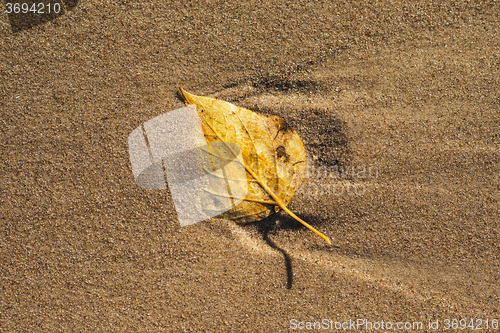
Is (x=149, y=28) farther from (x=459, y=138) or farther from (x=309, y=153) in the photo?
(x=459, y=138)

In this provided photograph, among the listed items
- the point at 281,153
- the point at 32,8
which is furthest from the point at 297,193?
the point at 32,8

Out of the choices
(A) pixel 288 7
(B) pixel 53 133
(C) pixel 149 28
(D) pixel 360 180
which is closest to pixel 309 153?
(D) pixel 360 180

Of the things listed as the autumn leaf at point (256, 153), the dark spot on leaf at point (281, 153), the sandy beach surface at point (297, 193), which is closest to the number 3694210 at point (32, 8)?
the sandy beach surface at point (297, 193)

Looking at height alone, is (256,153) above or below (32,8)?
below

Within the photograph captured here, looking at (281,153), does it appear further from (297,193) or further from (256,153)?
(297,193)

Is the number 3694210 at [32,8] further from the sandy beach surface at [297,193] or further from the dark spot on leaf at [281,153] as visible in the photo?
the dark spot on leaf at [281,153]

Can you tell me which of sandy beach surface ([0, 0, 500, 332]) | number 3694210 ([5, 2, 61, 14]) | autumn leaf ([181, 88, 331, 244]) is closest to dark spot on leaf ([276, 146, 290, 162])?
autumn leaf ([181, 88, 331, 244])
